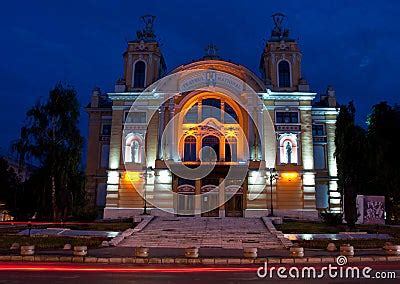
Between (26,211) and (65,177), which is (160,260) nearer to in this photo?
(65,177)

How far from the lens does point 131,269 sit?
45.6 feet

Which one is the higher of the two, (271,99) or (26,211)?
(271,99)

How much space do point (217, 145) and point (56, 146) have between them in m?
15.3

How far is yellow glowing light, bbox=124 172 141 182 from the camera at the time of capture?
40562mm

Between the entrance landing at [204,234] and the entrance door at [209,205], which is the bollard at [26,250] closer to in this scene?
the entrance landing at [204,234]

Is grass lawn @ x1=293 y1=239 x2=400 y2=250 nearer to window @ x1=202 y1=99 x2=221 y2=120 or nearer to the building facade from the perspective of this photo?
the building facade

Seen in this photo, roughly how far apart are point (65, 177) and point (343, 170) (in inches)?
932

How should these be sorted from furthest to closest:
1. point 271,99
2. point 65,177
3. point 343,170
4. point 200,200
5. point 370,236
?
point 271,99 → point 200,200 → point 343,170 → point 65,177 → point 370,236

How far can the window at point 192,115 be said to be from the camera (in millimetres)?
41834

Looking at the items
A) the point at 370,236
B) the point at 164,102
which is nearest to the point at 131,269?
the point at 370,236

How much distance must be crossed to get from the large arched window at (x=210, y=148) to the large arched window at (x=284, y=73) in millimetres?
9398

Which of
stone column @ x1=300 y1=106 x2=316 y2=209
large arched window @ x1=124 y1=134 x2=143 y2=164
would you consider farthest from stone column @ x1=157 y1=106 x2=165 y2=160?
stone column @ x1=300 y1=106 x2=316 y2=209

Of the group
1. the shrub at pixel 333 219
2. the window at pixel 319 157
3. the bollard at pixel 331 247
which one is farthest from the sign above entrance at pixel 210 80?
the bollard at pixel 331 247

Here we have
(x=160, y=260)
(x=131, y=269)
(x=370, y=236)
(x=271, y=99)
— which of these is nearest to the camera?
(x=131, y=269)
